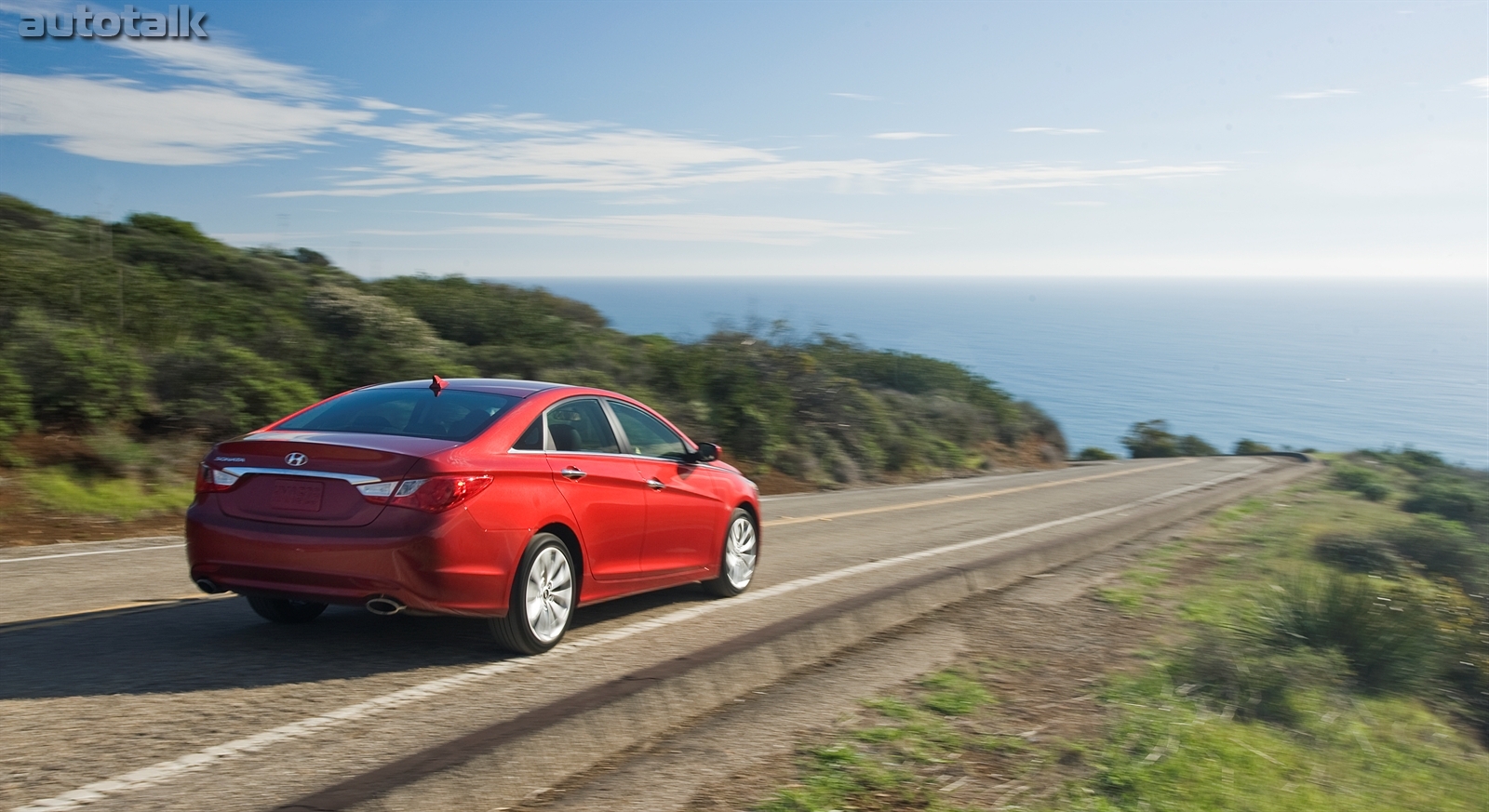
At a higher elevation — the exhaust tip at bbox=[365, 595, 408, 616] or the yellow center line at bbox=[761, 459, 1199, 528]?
the exhaust tip at bbox=[365, 595, 408, 616]

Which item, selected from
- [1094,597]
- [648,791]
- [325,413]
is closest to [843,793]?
[648,791]

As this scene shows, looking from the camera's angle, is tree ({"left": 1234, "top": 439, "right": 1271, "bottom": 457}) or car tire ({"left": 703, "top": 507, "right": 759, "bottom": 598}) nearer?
car tire ({"left": 703, "top": 507, "right": 759, "bottom": 598})

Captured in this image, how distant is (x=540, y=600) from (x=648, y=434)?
1876 mm

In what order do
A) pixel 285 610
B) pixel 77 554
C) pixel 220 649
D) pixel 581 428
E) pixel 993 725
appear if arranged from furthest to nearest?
pixel 77 554 → pixel 581 428 → pixel 285 610 → pixel 220 649 → pixel 993 725

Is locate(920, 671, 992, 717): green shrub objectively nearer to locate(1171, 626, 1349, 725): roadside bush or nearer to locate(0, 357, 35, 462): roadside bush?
locate(1171, 626, 1349, 725): roadside bush

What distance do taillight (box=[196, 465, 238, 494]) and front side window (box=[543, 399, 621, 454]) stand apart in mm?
1738

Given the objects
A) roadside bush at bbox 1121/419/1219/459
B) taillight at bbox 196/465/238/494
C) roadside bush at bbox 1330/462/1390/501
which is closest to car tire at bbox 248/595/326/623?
taillight at bbox 196/465/238/494

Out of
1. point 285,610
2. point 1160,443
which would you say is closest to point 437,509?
point 285,610

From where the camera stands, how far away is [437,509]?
18.7 feet

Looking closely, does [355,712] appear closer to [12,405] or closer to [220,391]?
[12,405]

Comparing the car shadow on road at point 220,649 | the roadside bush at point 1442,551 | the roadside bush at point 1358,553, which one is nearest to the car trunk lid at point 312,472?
the car shadow on road at point 220,649

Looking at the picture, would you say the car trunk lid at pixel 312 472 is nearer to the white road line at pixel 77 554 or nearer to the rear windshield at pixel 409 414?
the rear windshield at pixel 409 414

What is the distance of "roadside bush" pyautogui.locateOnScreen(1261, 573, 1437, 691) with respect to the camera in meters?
8.91

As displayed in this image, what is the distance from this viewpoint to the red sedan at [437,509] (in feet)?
18.6
